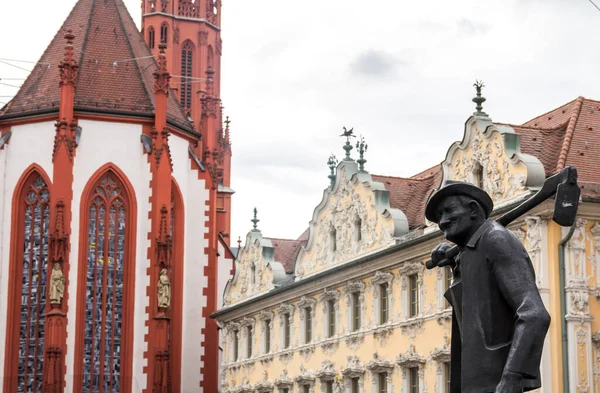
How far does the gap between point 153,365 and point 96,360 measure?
2198mm

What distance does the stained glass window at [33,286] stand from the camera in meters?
47.7

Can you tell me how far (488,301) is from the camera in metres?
6.28

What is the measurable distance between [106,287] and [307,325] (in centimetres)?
1128

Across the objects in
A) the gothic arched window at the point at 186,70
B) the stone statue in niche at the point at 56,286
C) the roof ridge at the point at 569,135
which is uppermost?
the gothic arched window at the point at 186,70

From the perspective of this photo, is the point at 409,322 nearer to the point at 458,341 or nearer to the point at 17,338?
the point at 17,338

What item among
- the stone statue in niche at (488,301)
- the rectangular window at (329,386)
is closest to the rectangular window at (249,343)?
the rectangular window at (329,386)

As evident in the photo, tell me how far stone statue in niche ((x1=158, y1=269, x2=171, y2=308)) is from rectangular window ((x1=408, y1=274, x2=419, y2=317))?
52.6 feet

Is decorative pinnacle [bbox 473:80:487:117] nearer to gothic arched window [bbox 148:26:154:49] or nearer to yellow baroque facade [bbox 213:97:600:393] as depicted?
yellow baroque facade [bbox 213:97:600:393]

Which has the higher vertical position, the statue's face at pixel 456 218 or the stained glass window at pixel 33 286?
the stained glass window at pixel 33 286

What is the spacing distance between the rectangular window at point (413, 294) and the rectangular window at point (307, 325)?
6.79 meters

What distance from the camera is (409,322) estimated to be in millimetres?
33469

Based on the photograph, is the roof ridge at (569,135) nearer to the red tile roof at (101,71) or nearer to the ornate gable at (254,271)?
the ornate gable at (254,271)

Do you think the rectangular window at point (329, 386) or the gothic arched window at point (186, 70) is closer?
the rectangular window at point (329, 386)

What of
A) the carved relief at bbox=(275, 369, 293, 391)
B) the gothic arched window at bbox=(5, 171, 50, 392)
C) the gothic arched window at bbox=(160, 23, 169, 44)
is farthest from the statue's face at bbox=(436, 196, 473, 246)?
the gothic arched window at bbox=(160, 23, 169, 44)
